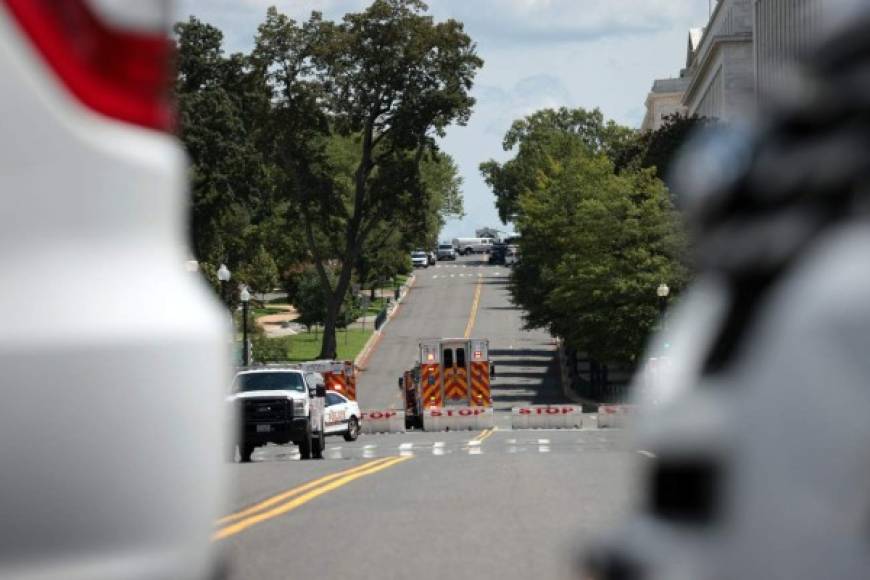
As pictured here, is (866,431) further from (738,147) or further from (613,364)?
(613,364)

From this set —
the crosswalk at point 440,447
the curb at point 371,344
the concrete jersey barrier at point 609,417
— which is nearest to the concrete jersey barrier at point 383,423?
the concrete jersey barrier at point 609,417

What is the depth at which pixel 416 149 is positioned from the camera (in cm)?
8694

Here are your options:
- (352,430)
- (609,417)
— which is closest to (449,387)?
(609,417)

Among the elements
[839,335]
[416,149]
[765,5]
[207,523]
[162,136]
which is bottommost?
[207,523]

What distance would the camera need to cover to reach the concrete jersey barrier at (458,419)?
194 ft

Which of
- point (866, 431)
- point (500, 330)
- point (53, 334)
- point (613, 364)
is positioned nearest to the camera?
point (866, 431)

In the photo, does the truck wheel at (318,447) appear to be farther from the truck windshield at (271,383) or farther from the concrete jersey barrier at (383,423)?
the concrete jersey barrier at (383,423)

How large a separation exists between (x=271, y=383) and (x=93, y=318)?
3007 centimetres

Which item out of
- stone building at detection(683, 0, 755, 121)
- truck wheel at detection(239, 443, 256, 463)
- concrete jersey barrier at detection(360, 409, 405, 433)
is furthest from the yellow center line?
truck wheel at detection(239, 443, 256, 463)

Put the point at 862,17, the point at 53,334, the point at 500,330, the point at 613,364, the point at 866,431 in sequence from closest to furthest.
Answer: the point at 866,431
the point at 862,17
the point at 53,334
the point at 613,364
the point at 500,330

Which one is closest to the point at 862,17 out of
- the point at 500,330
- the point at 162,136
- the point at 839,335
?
the point at 839,335

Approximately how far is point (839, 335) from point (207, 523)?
60.1 inches

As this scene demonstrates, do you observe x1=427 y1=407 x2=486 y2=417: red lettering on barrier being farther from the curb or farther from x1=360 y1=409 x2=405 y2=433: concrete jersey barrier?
the curb

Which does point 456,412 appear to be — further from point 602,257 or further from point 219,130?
point 219,130
